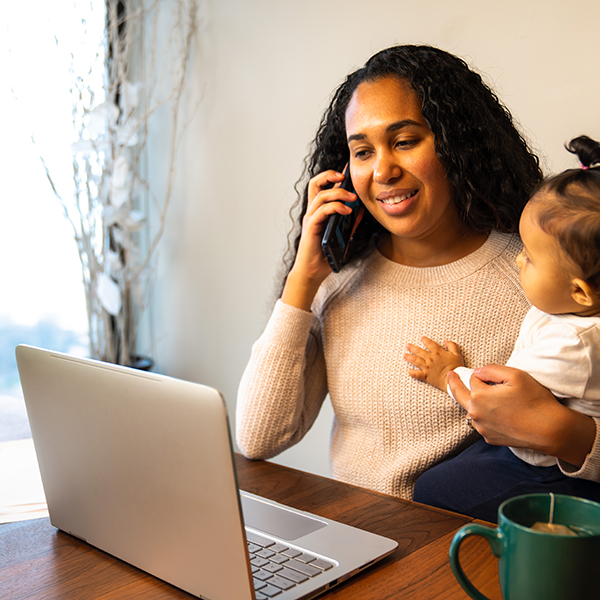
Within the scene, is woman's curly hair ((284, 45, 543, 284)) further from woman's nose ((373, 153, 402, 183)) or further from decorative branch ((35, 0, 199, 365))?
decorative branch ((35, 0, 199, 365))

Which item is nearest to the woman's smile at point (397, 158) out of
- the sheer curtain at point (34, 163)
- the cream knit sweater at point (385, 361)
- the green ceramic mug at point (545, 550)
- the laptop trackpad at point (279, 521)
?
the cream knit sweater at point (385, 361)

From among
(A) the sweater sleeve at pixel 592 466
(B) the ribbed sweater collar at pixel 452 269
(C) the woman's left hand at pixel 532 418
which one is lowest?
(A) the sweater sleeve at pixel 592 466

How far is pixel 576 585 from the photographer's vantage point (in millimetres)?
449

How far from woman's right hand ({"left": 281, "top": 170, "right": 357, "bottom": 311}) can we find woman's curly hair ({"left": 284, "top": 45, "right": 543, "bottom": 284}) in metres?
0.22

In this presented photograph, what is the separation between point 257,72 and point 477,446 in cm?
170

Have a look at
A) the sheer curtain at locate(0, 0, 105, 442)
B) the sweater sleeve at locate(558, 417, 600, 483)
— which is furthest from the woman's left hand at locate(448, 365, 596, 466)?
the sheer curtain at locate(0, 0, 105, 442)

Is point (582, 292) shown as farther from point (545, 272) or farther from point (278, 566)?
point (278, 566)

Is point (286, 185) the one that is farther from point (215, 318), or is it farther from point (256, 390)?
point (256, 390)

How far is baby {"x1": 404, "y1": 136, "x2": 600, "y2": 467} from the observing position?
0.83 meters

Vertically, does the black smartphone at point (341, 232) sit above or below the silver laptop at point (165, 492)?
above

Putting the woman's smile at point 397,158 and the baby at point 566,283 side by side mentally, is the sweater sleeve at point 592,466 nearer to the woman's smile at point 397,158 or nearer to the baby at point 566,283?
the baby at point 566,283

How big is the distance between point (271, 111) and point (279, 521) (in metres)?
1.73

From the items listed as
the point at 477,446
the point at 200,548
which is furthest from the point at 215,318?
the point at 200,548

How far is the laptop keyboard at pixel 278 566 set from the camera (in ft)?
2.05
